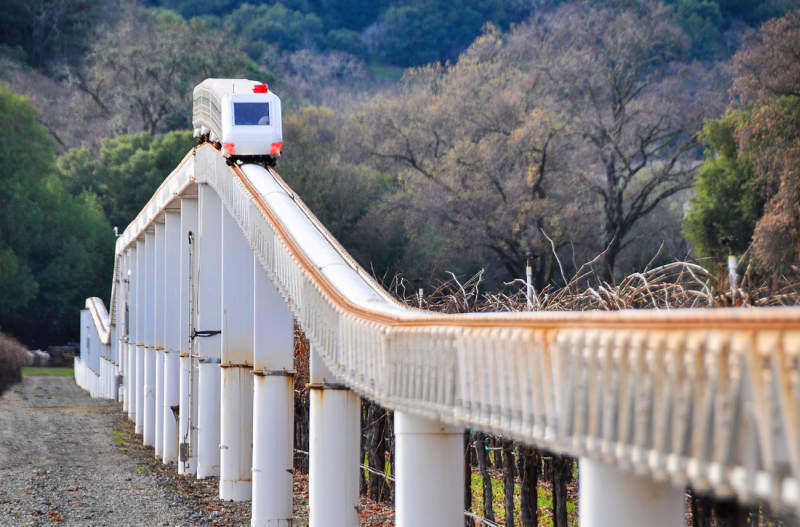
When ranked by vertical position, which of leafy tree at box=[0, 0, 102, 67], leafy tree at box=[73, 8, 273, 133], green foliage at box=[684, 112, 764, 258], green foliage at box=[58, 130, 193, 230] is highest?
leafy tree at box=[0, 0, 102, 67]

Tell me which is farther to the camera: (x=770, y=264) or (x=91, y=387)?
(x=91, y=387)

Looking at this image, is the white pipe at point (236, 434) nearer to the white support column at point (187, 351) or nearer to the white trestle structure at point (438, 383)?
the white trestle structure at point (438, 383)

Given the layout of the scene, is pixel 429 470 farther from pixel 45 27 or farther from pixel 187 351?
pixel 45 27

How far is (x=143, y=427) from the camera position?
2984 centimetres

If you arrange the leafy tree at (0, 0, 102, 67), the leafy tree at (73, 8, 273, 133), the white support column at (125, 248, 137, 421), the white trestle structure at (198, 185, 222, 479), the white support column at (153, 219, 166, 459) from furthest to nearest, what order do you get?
the leafy tree at (0, 0, 102, 67) → the leafy tree at (73, 8, 273, 133) → the white support column at (125, 248, 137, 421) → the white support column at (153, 219, 166, 459) → the white trestle structure at (198, 185, 222, 479)

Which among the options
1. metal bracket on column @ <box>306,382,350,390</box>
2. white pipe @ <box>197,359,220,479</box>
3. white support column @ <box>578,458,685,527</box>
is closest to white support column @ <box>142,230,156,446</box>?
white pipe @ <box>197,359,220,479</box>

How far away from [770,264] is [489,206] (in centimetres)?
1899

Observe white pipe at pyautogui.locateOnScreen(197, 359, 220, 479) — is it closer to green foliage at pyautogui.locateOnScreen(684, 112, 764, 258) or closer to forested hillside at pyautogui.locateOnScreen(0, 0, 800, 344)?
forested hillside at pyautogui.locateOnScreen(0, 0, 800, 344)

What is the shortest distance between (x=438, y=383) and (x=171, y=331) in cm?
1930

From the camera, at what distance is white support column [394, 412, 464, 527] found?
375 inches

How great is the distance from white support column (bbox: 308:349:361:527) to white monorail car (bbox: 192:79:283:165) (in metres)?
6.61

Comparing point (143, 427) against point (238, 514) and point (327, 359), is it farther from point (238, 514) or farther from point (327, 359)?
point (327, 359)

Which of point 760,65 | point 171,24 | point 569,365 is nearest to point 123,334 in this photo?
point 760,65

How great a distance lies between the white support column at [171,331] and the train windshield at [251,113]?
516 centimetres
